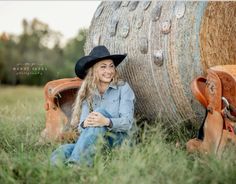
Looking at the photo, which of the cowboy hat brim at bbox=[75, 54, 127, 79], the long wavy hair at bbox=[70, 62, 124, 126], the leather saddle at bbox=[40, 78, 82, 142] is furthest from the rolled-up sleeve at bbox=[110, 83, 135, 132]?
the leather saddle at bbox=[40, 78, 82, 142]

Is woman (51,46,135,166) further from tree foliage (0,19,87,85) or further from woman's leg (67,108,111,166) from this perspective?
tree foliage (0,19,87,85)

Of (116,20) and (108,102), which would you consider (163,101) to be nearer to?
(108,102)

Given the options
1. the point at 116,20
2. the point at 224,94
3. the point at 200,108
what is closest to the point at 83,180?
the point at 224,94

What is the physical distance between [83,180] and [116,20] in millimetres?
2287

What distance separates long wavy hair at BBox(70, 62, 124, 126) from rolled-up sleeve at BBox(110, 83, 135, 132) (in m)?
0.13

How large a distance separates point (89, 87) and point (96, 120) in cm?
73

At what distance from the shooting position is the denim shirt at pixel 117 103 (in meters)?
4.92

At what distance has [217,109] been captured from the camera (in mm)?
4309

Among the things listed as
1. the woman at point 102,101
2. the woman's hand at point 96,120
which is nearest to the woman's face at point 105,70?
the woman at point 102,101

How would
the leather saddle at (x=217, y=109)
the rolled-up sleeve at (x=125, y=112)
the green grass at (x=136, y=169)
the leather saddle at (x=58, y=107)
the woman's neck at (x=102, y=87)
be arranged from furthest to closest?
the leather saddle at (x=58, y=107) → the woman's neck at (x=102, y=87) → the rolled-up sleeve at (x=125, y=112) → the leather saddle at (x=217, y=109) → the green grass at (x=136, y=169)

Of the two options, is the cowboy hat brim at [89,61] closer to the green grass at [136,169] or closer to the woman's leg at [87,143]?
the woman's leg at [87,143]

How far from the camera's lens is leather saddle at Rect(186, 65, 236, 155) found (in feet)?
13.8

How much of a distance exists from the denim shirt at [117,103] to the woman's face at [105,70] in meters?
0.08

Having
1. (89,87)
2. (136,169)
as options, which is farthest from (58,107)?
(136,169)
